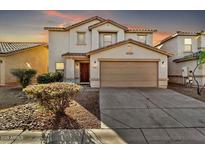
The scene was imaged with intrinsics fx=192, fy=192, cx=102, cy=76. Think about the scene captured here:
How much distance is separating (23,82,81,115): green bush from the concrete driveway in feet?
4.93

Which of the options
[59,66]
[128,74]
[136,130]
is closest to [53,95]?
[136,130]

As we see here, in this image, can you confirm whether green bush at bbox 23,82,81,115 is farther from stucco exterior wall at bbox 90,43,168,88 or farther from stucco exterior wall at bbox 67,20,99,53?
stucco exterior wall at bbox 67,20,99,53

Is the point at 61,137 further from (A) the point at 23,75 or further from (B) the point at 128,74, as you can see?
(B) the point at 128,74

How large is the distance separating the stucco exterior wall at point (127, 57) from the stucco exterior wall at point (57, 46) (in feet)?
14.1

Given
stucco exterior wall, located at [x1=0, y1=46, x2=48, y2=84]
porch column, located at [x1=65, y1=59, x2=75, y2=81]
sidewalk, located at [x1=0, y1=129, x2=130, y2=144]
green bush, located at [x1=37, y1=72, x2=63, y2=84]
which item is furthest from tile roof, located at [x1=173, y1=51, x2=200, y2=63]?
stucco exterior wall, located at [x1=0, y1=46, x2=48, y2=84]

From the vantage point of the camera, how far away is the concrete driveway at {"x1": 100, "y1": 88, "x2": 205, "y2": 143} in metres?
5.45

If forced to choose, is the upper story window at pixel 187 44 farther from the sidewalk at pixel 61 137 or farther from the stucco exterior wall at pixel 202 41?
the sidewalk at pixel 61 137

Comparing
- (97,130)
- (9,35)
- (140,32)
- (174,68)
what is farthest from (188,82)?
(9,35)

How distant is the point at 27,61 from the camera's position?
734 inches

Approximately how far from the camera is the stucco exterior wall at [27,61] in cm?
1666

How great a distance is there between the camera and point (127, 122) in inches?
261

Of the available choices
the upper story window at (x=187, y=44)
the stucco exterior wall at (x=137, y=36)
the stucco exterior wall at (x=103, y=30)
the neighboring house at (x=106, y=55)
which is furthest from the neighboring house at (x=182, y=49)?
the stucco exterior wall at (x=103, y=30)

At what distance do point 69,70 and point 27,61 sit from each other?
4768 mm
